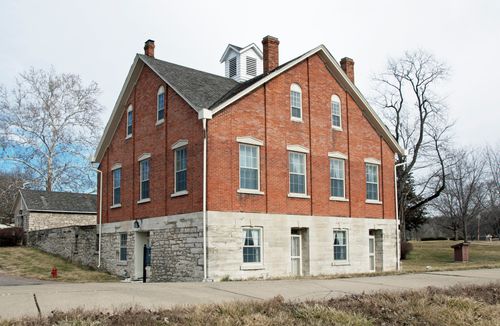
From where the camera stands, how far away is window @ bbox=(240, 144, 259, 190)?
2272 centimetres

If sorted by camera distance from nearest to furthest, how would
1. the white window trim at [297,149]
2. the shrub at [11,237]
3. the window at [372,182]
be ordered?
the white window trim at [297,149] → the window at [372,182] → the shrub at [11,237]

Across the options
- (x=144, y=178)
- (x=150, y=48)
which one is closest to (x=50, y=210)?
(x=150, y=48)

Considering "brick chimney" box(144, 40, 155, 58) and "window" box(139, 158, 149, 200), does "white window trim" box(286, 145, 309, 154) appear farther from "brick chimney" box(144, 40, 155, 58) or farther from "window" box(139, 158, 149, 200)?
"brick chimney" box(144, 40, 155, 58)

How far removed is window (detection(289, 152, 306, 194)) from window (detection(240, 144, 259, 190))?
2.07 m

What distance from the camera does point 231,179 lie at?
22.2m

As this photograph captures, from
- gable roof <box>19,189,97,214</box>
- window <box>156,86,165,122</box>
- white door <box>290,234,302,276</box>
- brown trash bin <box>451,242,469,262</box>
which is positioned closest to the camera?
white door <box>290,234,302,276</box>

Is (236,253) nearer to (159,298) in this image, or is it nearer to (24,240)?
(159,298)

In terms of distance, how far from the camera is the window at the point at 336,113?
2708cm

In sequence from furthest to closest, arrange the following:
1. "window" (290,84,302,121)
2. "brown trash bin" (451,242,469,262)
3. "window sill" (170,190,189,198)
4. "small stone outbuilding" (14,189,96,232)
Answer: "small stone outbuilding" (14,189,96,232) < "brown trash bin" (451,242,469,262) < "window" (290,84,302,121) < "window sill" (170,190,189,198)

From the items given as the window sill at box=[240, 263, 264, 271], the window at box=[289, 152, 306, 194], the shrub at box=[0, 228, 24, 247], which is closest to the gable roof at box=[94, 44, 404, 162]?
the window at box=[289, 152, 306, 194]

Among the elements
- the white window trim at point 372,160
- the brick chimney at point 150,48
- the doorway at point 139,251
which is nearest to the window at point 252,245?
the doorway at point 139,251

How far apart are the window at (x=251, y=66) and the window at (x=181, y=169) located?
347 inches

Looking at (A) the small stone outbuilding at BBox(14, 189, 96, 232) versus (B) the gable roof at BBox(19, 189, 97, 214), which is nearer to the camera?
(A) the small stone outbuilding at BBox(14, 189, 96, 232)

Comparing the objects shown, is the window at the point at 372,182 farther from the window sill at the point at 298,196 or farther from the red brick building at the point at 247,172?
the window sill at the point at 298,196
